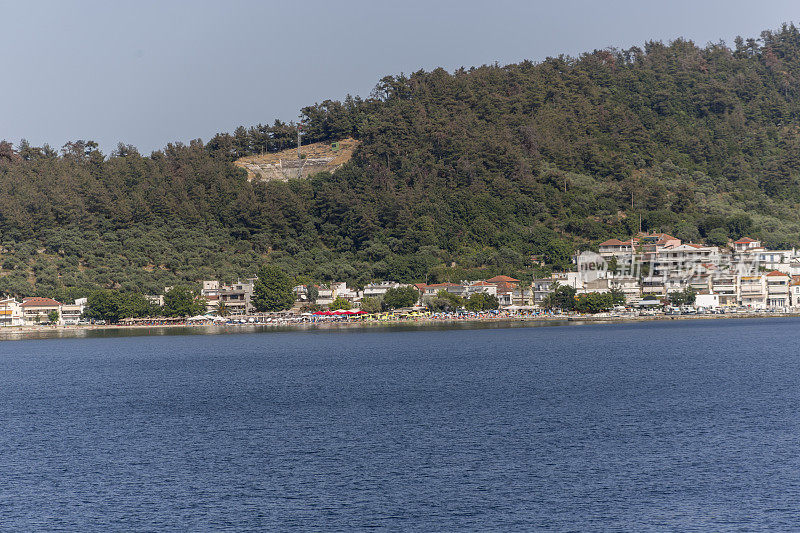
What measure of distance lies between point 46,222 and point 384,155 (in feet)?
151

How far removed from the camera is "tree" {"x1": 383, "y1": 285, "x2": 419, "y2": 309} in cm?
9381

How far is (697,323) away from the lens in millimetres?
88812

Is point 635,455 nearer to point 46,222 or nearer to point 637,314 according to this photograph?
point 637,314

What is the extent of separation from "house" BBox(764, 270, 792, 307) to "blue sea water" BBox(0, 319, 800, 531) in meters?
44.5

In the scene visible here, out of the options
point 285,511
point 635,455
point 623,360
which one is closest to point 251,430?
point 285,511

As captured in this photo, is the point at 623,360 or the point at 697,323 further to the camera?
the point at 697,323

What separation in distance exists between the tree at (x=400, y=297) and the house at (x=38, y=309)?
114 feet

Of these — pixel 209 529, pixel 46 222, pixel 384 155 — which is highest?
pixel 384 155

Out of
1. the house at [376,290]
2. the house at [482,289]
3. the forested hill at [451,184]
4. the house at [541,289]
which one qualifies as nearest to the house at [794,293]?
the forested hill at [451,184]

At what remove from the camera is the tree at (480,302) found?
309 ft

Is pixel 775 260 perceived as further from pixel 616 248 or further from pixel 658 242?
pixel 616 248

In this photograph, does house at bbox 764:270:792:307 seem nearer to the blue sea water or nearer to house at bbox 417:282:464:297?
house at bbox 417:282:464:297

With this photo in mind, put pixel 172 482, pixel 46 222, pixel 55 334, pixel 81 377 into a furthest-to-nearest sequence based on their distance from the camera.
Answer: pixel 46 222
pixel 55 334
pixel 81 377
pixel 172 482

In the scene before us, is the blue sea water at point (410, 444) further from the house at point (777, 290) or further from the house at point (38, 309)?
the house at point (777, 290)
